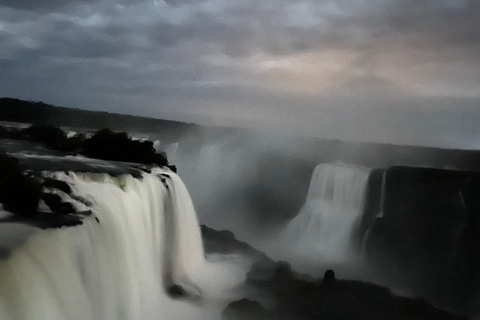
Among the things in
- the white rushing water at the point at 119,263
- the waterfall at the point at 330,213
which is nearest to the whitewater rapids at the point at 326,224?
the waterfall at the point at 330,213

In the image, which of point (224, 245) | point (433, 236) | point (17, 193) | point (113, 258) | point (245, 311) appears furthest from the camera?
point (224, 245)

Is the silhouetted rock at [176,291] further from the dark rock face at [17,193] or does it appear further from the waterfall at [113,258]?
A: the dark rock face at [17,193]

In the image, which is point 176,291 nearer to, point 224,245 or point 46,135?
point 224,245

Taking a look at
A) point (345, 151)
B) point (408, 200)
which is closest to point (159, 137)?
point (345, 151)

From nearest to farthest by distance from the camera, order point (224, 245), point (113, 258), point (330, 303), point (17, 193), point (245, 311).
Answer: point (17, 193)
point (113, 258)
point (245, 311)
point (330, 303)
point (224, 245)

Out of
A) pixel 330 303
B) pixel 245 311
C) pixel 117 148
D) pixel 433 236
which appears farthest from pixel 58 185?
pixel 433 236

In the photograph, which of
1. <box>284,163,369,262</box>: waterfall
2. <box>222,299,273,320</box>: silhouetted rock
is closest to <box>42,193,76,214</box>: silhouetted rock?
<box>222,299,273,320</box>: silhouetted rock

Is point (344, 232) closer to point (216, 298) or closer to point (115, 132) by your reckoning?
point (216, 298)
